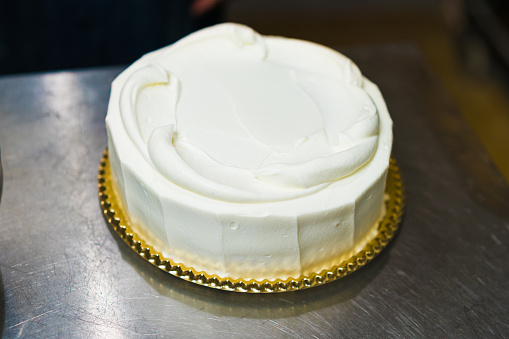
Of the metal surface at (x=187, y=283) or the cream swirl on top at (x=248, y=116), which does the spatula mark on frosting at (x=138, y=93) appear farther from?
the metal surface at (x=187, y=283)

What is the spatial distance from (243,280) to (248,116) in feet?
1.40

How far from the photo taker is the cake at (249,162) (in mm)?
1352

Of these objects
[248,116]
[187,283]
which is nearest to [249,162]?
[248,116]

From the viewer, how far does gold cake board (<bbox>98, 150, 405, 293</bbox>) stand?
4.65 ft

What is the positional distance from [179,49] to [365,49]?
2.72 feet

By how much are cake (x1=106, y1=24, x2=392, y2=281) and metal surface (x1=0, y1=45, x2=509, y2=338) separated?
0.09 metres

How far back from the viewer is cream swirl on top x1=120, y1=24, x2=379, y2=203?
1368 millimetres

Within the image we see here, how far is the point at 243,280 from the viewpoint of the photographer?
56.6 inches

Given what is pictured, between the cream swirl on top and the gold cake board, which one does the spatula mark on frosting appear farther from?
the gold cake board

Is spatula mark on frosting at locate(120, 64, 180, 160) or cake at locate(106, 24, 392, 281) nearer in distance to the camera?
cake at locate(106, 24, 392, 281)

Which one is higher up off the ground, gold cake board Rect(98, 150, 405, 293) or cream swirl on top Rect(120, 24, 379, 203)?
cream swirl on top Rect(120, 24, 379, 203)

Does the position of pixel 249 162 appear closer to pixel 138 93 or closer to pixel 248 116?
pixel 248 116

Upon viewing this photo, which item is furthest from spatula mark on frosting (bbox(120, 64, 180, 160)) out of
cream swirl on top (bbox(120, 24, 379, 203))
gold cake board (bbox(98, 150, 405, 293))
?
gold cake board (bbox(98, 150, 405, 293))

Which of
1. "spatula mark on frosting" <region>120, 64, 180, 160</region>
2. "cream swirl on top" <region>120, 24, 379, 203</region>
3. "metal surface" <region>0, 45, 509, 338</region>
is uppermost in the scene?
"cream swirl on top" <region>120, 24, 379, 203</region>
